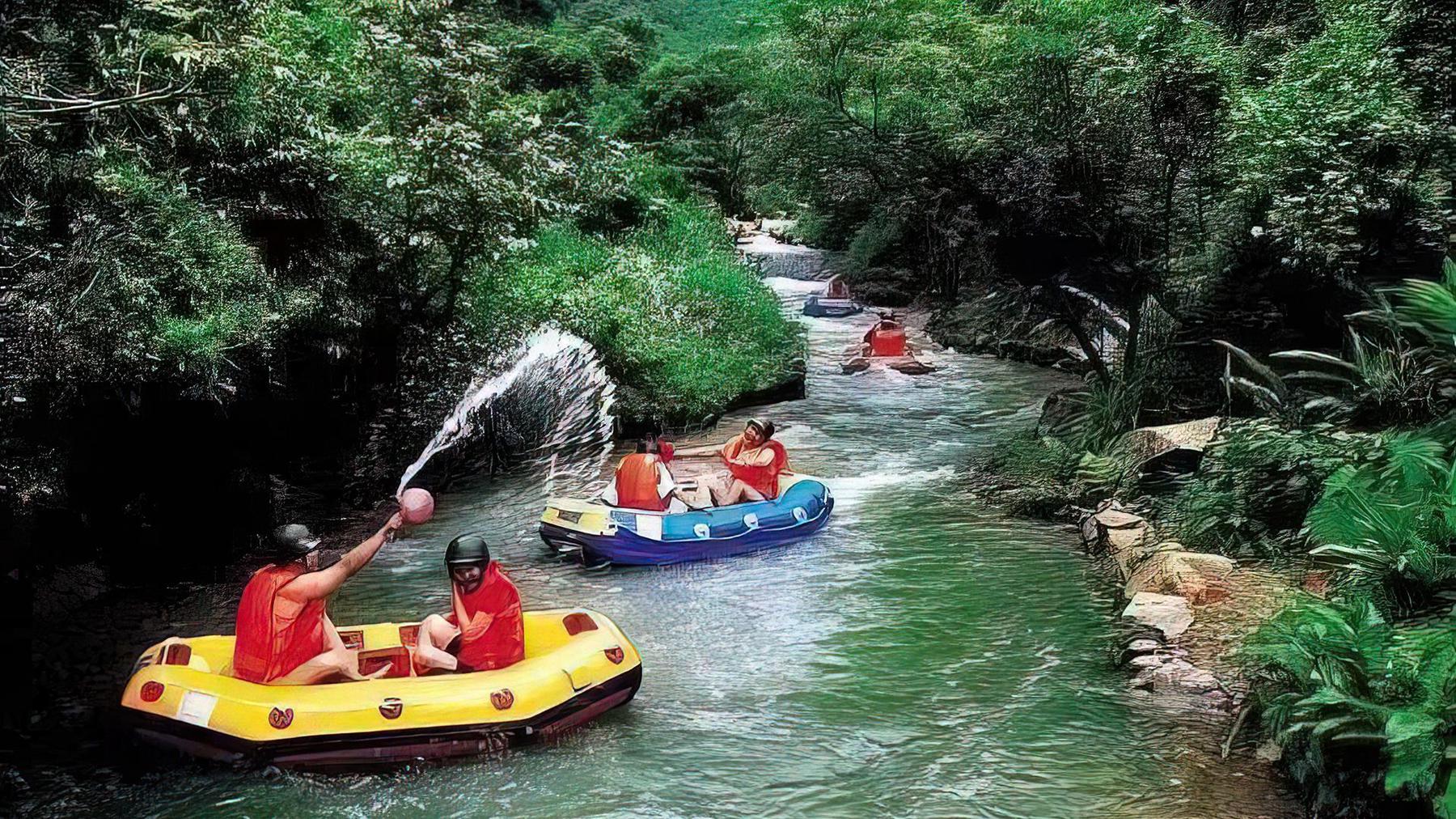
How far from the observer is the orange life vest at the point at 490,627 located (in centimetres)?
618

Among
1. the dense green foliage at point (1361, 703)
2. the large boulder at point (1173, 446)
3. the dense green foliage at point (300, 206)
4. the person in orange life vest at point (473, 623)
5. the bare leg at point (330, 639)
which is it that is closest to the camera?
the dense green foliage at point (1361, 703)

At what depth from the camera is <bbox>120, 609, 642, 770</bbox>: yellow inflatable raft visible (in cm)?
567

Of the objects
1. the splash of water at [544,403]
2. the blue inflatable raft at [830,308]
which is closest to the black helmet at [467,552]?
the splash of water at [544,403]

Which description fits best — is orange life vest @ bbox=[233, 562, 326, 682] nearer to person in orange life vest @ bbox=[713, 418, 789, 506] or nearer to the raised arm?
the raised arm

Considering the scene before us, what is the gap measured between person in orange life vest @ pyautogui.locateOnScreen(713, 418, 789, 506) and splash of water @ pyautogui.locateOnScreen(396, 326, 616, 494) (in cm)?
330

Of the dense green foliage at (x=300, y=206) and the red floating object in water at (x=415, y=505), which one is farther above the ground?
the dense green foliage at (x=300, y=206)

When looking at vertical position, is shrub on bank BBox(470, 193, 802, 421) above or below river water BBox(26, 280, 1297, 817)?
above

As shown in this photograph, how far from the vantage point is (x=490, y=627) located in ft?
20.4

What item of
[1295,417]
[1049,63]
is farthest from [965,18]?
[1295,417]

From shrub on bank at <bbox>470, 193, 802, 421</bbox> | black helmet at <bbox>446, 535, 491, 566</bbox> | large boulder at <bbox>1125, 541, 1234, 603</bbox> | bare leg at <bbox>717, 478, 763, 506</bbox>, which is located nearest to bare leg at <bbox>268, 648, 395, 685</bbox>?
black helmet at <bbox>446, 535, 491, 566</bbox>

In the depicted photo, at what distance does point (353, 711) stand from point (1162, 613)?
4825mm

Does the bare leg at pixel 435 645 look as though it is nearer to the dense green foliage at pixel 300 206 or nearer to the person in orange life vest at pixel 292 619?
the person in orange life vest at pixel 292 619

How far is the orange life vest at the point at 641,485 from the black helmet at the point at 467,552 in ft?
10.4

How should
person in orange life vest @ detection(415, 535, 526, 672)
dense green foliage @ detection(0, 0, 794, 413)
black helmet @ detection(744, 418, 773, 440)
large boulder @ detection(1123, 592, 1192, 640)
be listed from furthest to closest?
black helmet @ detection(744, 418, 773, 440), dense green foliage @ detection(0, 0, 794, 413), large boulder @ detection(1123, 592, 1192, 640), person in orange life vest @ detection(415, 535, 526, 672)
